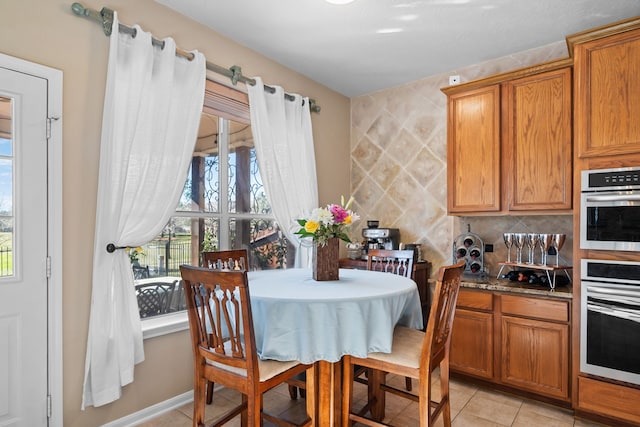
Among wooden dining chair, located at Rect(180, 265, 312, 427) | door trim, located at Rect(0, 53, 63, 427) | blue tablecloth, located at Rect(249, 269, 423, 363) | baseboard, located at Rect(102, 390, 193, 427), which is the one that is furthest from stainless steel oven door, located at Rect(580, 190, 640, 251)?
door trim, located at Rect(0, 53, 63, 427)

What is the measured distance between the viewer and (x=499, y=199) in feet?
9.41

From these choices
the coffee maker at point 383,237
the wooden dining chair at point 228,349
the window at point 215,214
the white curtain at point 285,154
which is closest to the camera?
the wooden dining chair at point 228,349

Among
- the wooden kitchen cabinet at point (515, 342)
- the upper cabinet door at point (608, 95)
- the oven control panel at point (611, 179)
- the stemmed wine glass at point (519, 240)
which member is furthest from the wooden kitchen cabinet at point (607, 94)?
the wooden kitchen cabinet at point (515, 342)

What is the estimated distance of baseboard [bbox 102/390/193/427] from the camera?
2207mm

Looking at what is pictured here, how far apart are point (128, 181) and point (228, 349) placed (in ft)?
3.87

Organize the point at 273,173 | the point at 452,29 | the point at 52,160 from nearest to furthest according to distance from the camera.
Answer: the point at 52,160, the point at 452,29, the point at 273,173

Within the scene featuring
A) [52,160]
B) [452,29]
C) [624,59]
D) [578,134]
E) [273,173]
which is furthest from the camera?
[273,173]

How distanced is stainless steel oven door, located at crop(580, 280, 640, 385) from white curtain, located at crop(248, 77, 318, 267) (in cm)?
212

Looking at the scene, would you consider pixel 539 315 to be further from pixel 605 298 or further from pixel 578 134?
pixel 578 134

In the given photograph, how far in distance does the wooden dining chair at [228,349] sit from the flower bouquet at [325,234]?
1.99ft

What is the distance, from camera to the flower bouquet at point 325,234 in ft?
7.44

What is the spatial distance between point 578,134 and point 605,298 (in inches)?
40.8

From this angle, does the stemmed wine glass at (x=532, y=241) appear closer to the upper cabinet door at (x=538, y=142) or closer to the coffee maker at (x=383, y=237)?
the upper cabinet door at (x=538, y=142)

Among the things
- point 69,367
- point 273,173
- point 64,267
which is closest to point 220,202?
point 273,173
